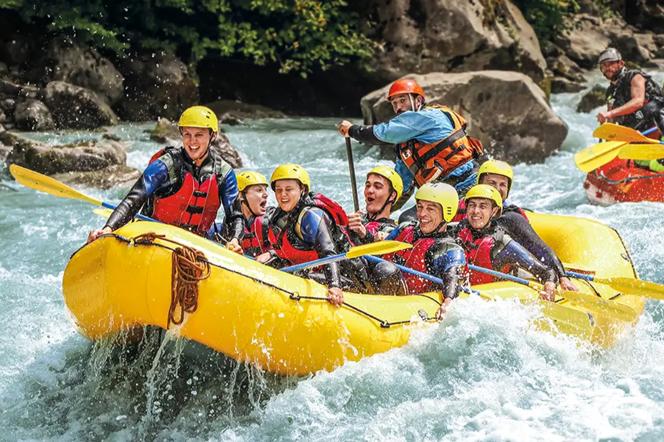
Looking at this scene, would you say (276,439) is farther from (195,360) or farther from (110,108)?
(110,108)

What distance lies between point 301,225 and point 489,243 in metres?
1.23

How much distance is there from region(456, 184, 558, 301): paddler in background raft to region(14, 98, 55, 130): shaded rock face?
25.6ft

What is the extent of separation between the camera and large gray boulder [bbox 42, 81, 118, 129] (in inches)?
478

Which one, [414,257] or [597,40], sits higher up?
[414,257]

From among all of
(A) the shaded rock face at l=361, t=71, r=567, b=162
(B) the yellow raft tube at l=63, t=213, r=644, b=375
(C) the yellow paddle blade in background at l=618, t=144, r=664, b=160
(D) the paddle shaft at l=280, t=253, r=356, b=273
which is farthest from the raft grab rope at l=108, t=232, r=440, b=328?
(A) the shaded rock face at l=361, t=71, r=567, b=162

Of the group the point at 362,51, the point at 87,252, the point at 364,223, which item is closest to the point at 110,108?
the point at 362,51

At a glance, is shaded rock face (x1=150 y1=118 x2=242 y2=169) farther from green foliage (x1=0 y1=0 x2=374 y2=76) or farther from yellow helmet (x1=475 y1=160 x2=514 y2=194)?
yellow helmet (x1=475 y1=160 x2=514 y2=194)

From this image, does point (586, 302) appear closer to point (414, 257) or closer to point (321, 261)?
point (414, 257)

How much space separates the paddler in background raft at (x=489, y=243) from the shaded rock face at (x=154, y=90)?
8286 millimetres

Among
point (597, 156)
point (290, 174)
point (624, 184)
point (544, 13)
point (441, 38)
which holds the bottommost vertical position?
point (624, 184)

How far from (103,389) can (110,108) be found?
8.43 m

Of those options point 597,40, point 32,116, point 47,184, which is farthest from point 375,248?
point 597,40

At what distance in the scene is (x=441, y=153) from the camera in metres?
6.29

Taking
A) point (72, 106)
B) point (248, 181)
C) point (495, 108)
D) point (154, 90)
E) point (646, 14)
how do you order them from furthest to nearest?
point (646, 14), point (154, 90), point (72, 106), point (495, 108), point (248, 181)
